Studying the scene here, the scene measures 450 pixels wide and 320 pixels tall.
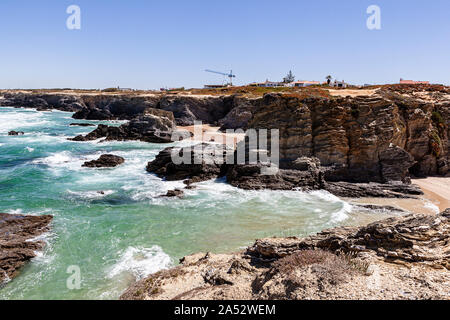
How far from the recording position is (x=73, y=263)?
1138 centimetres

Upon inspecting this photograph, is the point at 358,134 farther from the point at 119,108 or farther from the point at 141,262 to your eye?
the point at 119,108

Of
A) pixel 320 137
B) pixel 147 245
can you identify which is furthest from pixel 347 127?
pixel 147 245

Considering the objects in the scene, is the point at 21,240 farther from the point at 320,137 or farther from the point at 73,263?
the point at 320,137

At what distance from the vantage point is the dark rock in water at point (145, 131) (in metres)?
40.7

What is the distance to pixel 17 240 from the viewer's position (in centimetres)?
1239

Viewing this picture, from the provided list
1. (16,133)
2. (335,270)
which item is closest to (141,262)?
(335,270)

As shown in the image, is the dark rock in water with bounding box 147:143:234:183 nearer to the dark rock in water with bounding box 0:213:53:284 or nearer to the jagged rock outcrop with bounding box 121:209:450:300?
the dark rock in water with bounding box 0:213:53:284

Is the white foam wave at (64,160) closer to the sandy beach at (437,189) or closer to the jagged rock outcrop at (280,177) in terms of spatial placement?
the jagged rock outcrop at (280,177)

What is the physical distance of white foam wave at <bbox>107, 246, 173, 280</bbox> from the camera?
34.7 ft

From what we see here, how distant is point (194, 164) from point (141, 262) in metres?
12.8
